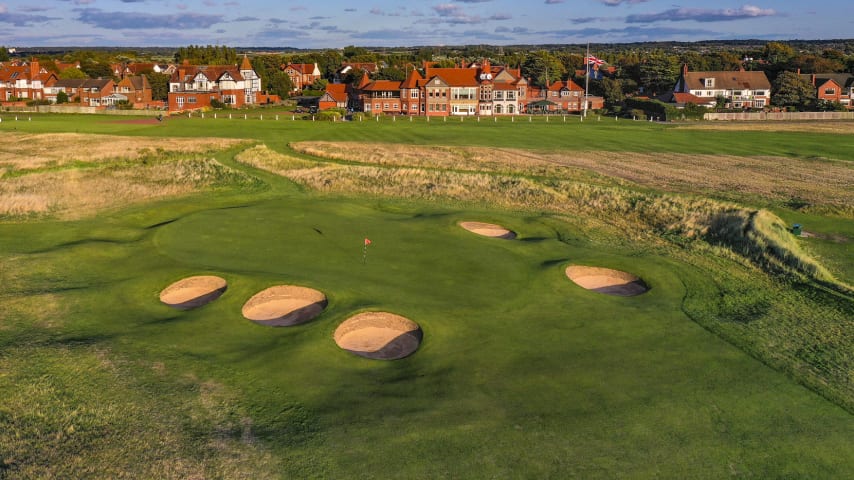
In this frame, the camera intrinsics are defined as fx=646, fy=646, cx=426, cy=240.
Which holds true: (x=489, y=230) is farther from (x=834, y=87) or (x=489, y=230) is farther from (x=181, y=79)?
(x=834, y=87)

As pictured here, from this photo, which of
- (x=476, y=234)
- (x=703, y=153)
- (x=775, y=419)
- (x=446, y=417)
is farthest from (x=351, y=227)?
(x=703, y=153)

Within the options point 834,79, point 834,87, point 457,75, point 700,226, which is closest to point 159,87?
point 457,75

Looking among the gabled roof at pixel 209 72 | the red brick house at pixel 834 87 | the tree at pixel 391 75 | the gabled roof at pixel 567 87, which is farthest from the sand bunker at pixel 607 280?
the red brick house at pixel 834 87

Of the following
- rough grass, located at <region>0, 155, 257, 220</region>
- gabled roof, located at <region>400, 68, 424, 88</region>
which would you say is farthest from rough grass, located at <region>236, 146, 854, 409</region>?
gabled roof, located at <region>400, 68, 424, 88</region>

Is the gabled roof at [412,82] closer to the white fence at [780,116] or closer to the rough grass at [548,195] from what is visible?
the white fence at [780,116]

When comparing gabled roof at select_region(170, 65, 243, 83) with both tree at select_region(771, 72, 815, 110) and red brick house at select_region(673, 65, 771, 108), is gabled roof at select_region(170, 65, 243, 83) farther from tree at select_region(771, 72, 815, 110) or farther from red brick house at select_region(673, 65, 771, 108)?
tree at select_region(771, 72, 815, 110)

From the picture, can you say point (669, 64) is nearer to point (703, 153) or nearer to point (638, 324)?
point (703, 153)
